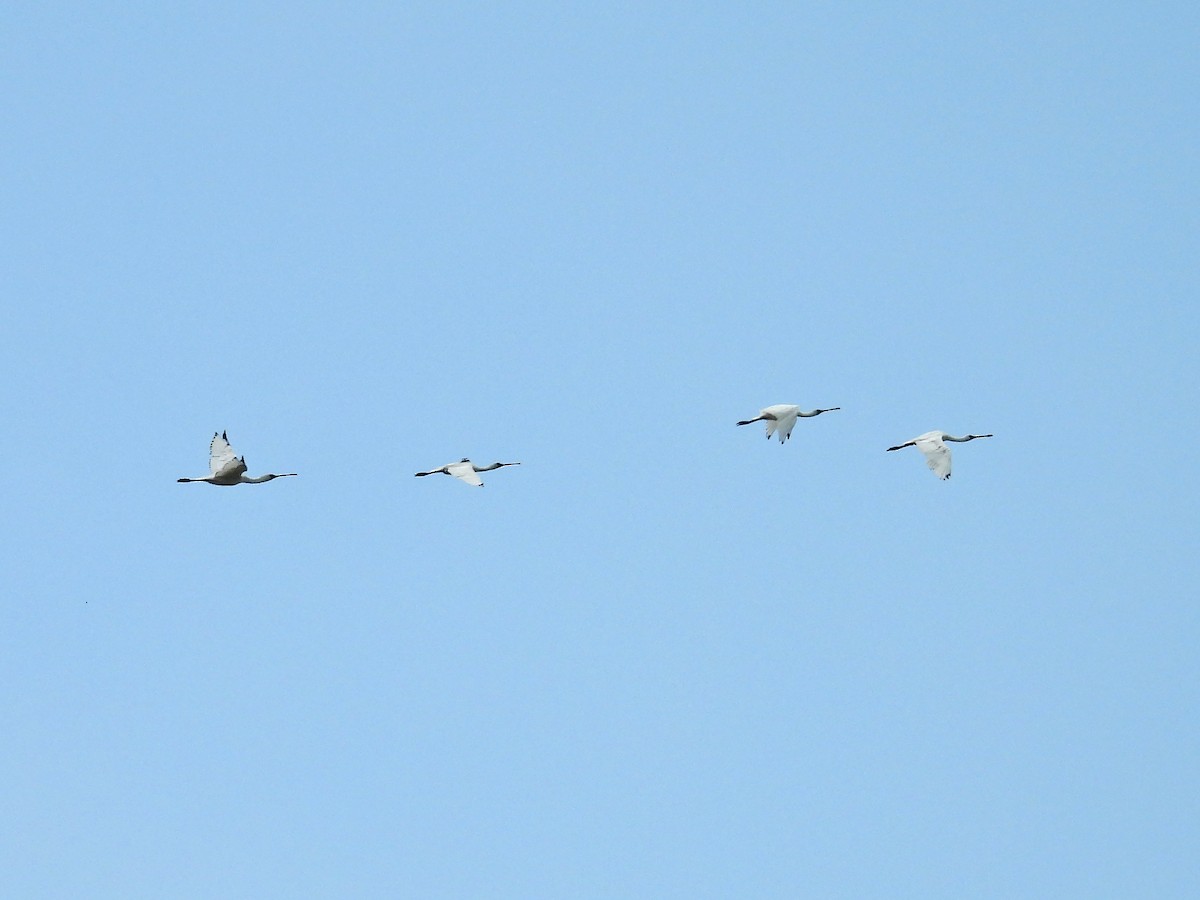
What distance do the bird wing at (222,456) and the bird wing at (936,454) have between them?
78.4 ft

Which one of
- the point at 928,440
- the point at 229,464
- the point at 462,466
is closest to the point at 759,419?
the point at 928,440

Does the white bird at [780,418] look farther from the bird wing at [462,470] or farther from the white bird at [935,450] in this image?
the bird wing at [462,470]

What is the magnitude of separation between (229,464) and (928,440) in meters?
24.8

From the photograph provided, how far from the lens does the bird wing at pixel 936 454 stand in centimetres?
6744

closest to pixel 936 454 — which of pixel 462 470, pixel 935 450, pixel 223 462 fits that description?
pixel 935 450

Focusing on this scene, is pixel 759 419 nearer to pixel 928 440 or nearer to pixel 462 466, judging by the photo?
pixel 928 440

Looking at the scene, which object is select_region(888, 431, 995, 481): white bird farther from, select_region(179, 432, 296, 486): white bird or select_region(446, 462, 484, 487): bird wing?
select_region(179, 432, 296, 486): white bird

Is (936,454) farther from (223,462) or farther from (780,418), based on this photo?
(223,462)

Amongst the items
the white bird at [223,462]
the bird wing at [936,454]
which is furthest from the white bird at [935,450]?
the white bird at [223,462]

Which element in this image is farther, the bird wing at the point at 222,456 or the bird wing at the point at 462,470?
the bird wing at the point at 462,470

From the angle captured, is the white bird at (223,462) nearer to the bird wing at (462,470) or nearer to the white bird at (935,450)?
the bird wing at (462,470)

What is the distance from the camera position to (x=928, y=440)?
7006cm

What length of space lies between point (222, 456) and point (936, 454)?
2475 centimetres

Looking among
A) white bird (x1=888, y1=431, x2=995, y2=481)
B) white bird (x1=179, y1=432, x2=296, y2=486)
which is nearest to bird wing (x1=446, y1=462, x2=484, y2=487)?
white bird (x1=179, y1=432, x2=296, y2=486)
